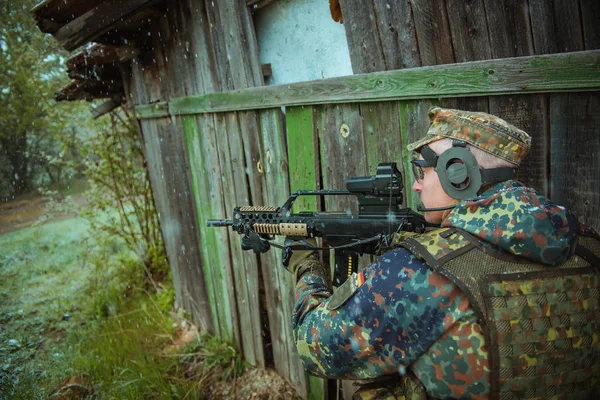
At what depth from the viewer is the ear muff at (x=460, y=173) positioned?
1.42 meters

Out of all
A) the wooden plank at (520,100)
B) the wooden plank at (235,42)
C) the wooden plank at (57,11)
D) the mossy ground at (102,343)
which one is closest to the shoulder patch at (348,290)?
the wooden plank at (520,100)

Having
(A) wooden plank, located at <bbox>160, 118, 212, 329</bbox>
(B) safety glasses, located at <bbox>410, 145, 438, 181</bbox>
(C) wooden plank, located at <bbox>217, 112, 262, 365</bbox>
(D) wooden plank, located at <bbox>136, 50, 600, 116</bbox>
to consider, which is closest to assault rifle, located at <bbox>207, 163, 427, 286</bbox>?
(B) safety glasses, located at <bbox>410, 145, 438, 181</bbox>

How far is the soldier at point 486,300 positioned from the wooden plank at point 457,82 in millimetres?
374

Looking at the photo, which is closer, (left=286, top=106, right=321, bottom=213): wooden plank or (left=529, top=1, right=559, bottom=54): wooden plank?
(left=529, top=1, right=559, bottom=54): wooden plank

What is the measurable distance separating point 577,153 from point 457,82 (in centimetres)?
63

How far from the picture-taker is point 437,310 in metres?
1.24

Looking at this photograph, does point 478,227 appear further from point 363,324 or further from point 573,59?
point 573,59

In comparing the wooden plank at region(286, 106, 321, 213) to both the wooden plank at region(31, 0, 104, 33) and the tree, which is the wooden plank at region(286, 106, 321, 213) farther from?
the tree

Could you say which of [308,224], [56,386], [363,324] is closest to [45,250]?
[56,386]

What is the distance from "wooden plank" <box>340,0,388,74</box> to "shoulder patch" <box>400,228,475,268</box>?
123 cm

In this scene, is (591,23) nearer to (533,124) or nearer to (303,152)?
(533,124)

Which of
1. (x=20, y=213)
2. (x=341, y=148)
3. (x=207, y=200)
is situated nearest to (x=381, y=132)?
(x=341, y=148)

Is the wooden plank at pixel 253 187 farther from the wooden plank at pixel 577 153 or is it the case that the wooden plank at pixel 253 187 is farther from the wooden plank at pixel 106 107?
the wooden plank at pixel 106 107

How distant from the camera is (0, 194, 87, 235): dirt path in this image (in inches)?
322
